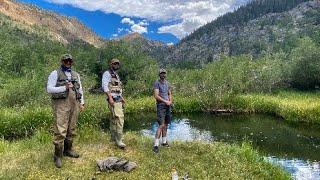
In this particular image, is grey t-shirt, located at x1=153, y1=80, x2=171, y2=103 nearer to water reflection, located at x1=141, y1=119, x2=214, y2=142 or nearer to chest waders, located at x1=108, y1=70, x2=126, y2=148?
chest waders, located at x1=108, y1=70, x2=126, y2=148

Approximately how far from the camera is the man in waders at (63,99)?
14917mm

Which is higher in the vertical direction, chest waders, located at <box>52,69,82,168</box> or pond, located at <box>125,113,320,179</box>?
chest waders, located at <box>52,69,82,168</box>

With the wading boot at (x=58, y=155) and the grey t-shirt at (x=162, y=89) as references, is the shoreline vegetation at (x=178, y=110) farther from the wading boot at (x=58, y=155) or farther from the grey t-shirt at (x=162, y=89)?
the wading boot at (x=58, y=155)

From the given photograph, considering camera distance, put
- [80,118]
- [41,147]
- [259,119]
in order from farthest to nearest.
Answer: [259,119] → [80,118] → [41,147]

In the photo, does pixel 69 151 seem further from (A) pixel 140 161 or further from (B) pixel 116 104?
(A) pixel 140 161

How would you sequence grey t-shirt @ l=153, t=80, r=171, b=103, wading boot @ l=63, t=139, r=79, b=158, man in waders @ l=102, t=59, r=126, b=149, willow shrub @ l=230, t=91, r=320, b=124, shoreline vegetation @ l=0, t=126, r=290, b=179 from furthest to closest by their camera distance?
willow shrub @ l=230, t=91, r=320, b=124
grey t-shirt @ l=153, t=80, r=171, b=103
man in waders @ l=102, t=59, r=126, b=149
wading boot @ l=63, t=139, r=79, b=158
shoreline vegetation @ l=0, t=126, r=290, b=179

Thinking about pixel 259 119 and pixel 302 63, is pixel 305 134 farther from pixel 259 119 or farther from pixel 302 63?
pixel 302 63

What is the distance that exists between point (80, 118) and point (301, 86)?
146 feet

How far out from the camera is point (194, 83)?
71000 millimetres

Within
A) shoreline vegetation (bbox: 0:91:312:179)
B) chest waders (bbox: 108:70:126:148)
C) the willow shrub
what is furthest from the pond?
chest waders (bbox: 108:70:126:148)

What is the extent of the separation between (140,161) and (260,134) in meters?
22.1

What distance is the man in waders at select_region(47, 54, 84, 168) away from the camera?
14.9 meters

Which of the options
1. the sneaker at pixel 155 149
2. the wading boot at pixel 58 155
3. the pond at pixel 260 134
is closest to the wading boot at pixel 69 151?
the wading boot at pixel 58 155

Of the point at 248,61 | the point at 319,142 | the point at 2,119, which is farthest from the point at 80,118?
the point at 248,61
